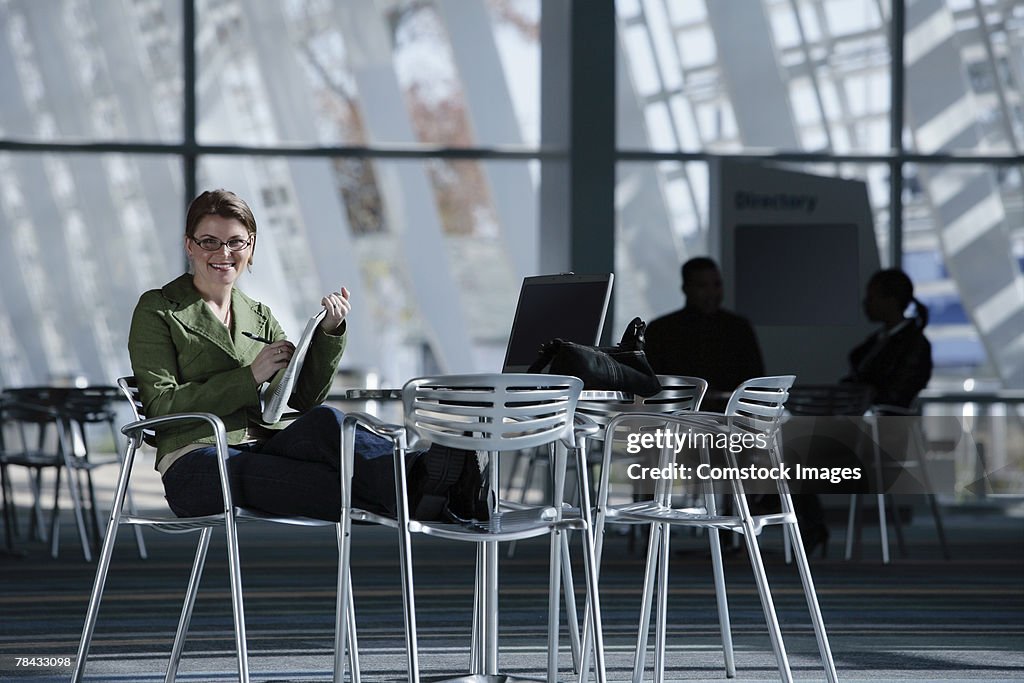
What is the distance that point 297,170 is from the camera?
Result: 8.38 m

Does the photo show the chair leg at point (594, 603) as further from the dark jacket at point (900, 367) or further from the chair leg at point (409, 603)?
the dark jacket at point (900, 367)

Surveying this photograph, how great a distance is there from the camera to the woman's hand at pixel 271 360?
300 cm

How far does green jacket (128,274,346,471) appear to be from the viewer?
3.02 m

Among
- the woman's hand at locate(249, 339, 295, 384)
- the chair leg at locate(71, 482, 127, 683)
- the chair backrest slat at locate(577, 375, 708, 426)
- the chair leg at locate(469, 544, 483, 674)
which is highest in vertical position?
the woman's hand at locate(249, 339, 295, 384)

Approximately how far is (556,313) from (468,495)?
70cm

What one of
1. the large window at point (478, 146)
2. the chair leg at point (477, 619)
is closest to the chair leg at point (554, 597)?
the chair leg at point (477, 619)

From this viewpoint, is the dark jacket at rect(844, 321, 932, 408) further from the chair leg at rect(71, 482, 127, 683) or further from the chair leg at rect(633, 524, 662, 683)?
the chair leg at rect(71, 482, 127, 683)

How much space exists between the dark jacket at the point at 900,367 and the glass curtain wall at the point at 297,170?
2810mm

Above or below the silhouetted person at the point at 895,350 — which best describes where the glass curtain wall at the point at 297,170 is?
above

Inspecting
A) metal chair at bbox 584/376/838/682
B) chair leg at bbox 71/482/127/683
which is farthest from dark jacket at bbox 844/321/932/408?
chair leg at bbox 71/482/127/683

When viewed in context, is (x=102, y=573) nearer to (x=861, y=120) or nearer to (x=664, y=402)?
(x=664, y=402)

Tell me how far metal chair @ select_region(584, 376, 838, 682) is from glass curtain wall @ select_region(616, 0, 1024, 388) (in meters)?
5.16

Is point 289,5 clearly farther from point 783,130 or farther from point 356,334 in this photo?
point 783,130

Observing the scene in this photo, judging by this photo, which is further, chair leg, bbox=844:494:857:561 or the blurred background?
the blurred background
